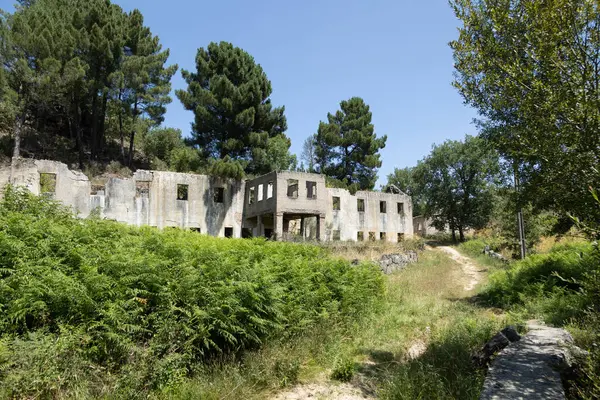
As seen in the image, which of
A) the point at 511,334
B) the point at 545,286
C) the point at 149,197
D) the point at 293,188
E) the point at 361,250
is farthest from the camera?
the point at 293,188

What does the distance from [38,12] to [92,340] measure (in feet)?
123

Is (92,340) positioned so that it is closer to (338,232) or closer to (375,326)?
(375,326)

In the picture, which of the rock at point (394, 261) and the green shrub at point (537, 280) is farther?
the rock at point (394, 261)

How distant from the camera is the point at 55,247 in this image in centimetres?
646

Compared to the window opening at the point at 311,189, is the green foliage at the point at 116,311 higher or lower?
lower

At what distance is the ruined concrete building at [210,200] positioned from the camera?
83.2 ft

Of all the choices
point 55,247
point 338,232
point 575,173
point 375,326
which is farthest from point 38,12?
point 575,173

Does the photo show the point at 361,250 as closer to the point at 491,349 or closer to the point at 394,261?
the point at 394,261

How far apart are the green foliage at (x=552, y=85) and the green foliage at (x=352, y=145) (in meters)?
40.3

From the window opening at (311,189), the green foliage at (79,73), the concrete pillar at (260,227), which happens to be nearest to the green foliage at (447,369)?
the window opening at (311,189)

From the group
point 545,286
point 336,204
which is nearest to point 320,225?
point 336,204

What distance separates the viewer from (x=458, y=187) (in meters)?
42.9

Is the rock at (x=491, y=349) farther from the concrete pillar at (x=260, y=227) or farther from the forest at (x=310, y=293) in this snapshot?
the concrete pillar at (x=260, y=227)

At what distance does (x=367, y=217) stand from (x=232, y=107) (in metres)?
15.3
